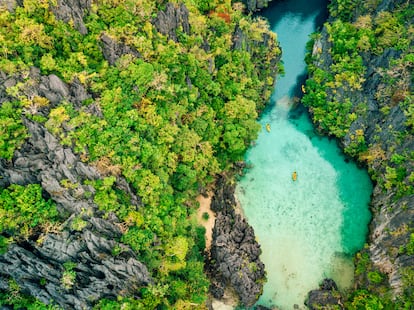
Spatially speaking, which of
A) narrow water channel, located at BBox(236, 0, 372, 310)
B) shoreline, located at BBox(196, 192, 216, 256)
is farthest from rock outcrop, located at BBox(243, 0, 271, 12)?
shoreline, located at BBox(196, 192, 216, 256)

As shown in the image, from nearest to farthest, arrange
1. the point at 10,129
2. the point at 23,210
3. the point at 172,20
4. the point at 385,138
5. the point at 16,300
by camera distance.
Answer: the point at 23,210
the point at 16,300
the point at 10,129
the point at 172,20
the point at 385,138

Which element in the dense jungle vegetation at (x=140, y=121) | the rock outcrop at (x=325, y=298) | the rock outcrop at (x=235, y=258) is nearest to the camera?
the dense jungle vegetation at (x=140, y=121)

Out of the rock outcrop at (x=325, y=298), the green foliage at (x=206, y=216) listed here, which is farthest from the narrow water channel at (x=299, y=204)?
the green foliage at (x=206, y=216)

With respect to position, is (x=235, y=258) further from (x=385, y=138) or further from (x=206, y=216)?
(x=385, y=138)

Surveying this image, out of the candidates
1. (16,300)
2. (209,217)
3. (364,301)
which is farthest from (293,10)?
(16,300)

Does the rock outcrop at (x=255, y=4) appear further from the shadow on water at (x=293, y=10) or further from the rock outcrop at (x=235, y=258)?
the rock outcrop at (x=235, y=258)

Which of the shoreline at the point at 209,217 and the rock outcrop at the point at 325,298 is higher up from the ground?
the shoreline at the point at 209,217

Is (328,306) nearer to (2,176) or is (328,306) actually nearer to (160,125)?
(160,125)

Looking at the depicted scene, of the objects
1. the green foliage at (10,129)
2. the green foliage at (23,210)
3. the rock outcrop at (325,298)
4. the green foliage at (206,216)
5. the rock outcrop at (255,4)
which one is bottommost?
the green foliage at (23,210)
